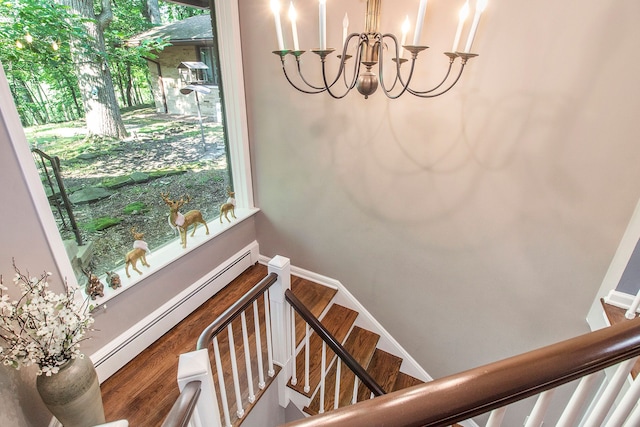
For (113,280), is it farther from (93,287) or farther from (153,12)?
(153,12)

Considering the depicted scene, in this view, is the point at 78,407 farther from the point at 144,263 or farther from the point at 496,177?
the point at 496,177

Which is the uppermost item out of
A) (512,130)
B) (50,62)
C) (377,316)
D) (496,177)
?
(50,62)

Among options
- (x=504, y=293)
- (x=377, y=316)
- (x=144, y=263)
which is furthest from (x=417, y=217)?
(x=144, y=263)

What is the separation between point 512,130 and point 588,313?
1.13 m

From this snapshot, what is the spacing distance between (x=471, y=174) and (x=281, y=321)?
56.8 inches

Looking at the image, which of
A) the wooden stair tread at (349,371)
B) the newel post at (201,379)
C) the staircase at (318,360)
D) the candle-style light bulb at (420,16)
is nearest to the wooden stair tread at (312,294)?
the staircase at (318,360)

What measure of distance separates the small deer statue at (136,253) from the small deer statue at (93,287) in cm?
19

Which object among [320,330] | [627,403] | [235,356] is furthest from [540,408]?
[235,356]

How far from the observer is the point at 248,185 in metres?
2.81

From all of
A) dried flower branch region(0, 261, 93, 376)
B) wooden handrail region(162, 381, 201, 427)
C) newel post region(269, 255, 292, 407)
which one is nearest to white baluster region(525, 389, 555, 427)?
wooden handrail region(162, 381, 201, 427)

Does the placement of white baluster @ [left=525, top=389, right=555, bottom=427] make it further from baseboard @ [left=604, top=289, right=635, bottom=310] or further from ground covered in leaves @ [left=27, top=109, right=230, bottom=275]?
ground covered in leaves @ [left=27, top=109, right=230, bottom=275]

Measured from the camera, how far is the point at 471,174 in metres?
1.90

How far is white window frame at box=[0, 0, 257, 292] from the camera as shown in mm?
1414

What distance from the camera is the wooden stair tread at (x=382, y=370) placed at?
8.32ft
